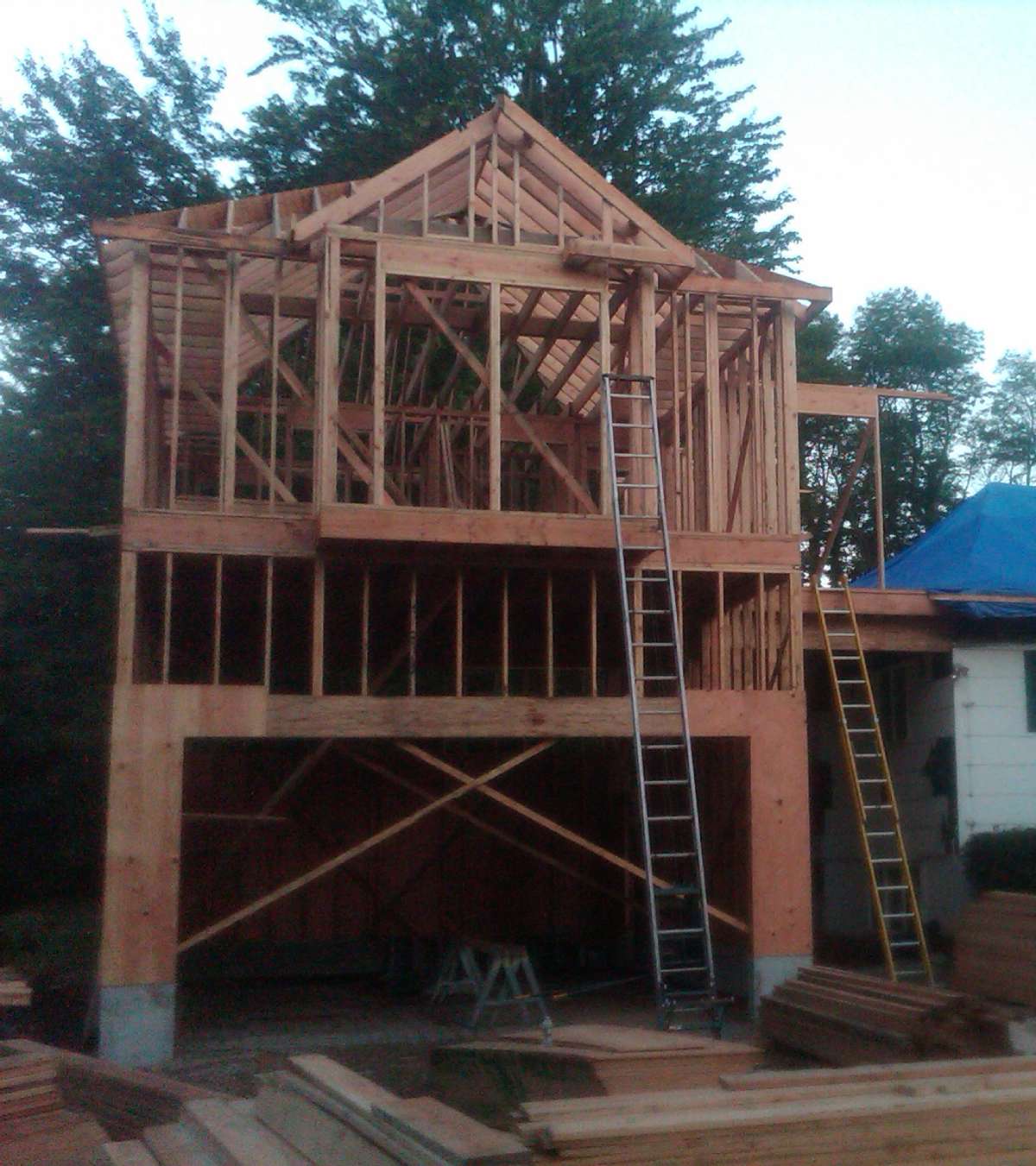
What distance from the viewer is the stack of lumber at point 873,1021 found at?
28.9 feet

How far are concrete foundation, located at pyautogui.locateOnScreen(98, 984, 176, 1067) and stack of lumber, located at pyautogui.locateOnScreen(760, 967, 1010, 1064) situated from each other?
15.9 ft

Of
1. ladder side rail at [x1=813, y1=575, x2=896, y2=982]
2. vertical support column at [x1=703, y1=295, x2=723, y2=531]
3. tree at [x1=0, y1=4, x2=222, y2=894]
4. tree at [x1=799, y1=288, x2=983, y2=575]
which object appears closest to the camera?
ladder side rail at [x1=813, y1=575, x2=896, y2=982]

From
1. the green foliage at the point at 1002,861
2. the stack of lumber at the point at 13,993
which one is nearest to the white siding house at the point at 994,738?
the green foliage at the point at 1002,861

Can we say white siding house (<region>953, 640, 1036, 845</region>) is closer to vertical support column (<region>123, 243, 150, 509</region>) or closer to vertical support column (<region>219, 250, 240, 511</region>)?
vertical support column (<region>219, 250, 240, 511</region>)

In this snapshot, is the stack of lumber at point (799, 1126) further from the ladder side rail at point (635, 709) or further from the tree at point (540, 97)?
the tree at point (540, 97)

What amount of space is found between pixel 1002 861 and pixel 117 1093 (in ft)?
31.2

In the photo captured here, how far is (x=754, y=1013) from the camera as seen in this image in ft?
39.0

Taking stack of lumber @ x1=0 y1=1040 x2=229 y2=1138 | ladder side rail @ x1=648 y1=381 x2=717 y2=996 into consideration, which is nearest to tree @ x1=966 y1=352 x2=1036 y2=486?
ladder side rail @ x1=648 y1=381 x2=717 y2=996

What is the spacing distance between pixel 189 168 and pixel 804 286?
16.3 metres

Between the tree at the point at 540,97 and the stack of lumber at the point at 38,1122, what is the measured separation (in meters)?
21.3

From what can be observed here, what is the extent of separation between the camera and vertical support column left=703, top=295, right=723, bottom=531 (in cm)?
1291

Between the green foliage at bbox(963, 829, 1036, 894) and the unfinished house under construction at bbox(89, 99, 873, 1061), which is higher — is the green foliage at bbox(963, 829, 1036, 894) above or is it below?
below

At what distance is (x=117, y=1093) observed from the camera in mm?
8539

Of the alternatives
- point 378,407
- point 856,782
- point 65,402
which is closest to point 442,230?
point 378,407
